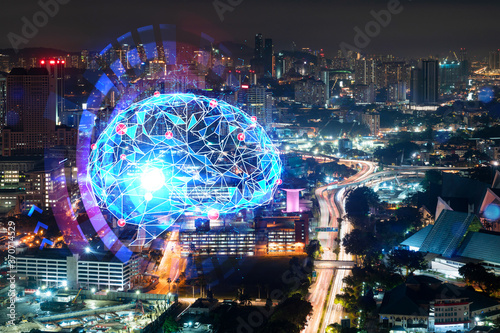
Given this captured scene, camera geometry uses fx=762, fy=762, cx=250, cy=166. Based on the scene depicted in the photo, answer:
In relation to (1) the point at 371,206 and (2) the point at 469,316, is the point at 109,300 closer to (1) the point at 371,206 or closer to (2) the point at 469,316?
(2) the point at 469,316

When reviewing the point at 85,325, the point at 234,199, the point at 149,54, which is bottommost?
the point at 85,325

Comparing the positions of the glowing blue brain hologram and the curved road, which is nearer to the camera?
the curved road

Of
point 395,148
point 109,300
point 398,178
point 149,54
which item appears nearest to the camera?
point 109,300

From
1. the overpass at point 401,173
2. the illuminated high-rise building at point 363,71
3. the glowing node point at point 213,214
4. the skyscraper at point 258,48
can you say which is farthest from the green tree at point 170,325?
the illuminated high-rise building at point 363,71

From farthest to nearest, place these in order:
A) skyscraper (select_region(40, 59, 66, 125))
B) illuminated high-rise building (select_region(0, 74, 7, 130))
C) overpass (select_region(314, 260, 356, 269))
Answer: illuminated high-rise building (select_region(0, 74, 7, 130)) → skyscraper (select_region(40, 59, 66, 125)) → overpass (select_region(314, 260, 356, 269))

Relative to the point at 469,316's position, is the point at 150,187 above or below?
above

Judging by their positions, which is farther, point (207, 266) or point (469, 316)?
point (207, 266)

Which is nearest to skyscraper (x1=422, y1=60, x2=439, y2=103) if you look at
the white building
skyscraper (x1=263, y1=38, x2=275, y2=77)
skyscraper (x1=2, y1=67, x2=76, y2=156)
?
skyscraper (x1=263, y1=38, x2=275, y2=77)

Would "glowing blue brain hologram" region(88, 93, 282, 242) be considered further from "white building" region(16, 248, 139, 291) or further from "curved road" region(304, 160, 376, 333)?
"white building" region(16, 248, 139, 291)

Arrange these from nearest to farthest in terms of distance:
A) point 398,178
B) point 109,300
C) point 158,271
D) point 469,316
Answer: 1. point 469,316
2. point 109,300
3. point 158,271
4. point 398,178

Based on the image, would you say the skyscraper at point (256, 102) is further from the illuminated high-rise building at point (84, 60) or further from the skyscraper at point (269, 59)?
the skyscraper at point (269, 59)

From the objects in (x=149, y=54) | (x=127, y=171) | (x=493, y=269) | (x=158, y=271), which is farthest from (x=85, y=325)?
(x=149, y=54)
